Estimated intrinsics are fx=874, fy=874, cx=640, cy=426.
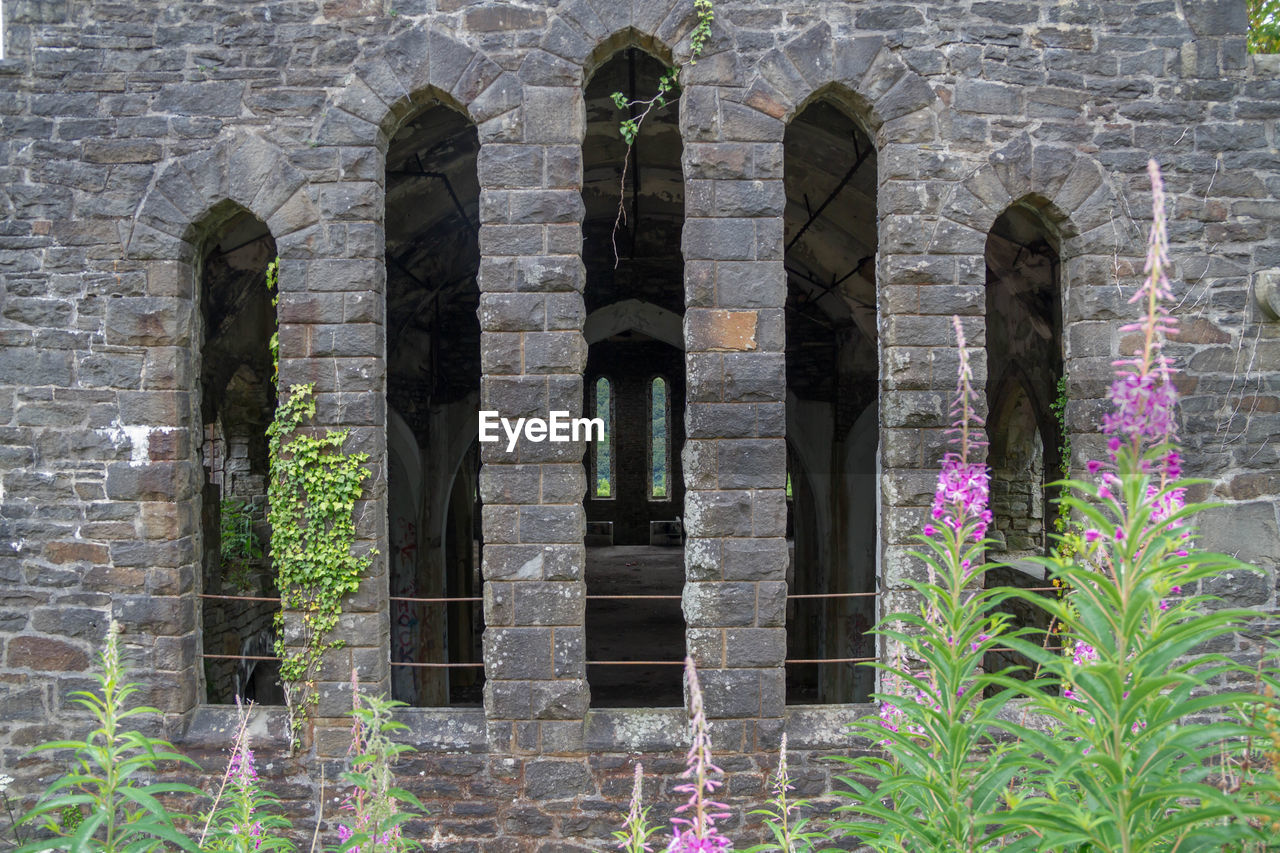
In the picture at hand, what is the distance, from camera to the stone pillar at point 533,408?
475cm

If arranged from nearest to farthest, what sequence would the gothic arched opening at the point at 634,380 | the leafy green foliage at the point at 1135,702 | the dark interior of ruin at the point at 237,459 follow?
the leafy green foliage at the point at 1135,702 → the dark interior of ruin at the point at 237,459 → the gothic arched opening at the point at 634,380

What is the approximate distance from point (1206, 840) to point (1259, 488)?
4.04 metres

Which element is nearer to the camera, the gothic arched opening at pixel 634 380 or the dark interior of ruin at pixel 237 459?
the dark interior of ruin at pixel 237 459

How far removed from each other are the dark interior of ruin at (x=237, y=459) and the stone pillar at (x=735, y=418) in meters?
3.47

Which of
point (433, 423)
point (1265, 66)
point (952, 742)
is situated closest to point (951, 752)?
point (952, 742)

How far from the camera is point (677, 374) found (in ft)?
64.3

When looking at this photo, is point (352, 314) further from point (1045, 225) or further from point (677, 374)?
point (677, 374)

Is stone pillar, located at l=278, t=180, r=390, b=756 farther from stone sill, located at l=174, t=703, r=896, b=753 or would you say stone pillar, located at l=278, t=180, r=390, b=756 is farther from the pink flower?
the pink flower

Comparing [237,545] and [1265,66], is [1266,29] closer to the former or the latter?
[1265,66]

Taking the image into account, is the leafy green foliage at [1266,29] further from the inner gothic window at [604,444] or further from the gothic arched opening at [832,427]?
the inner gothic window at [604,444]

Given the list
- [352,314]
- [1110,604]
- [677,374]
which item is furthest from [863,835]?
[677,374]

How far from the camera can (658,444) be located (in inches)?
864

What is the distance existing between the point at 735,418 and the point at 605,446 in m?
17.7

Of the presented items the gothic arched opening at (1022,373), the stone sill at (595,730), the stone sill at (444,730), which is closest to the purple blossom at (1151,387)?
the stone sill at (595,730)
